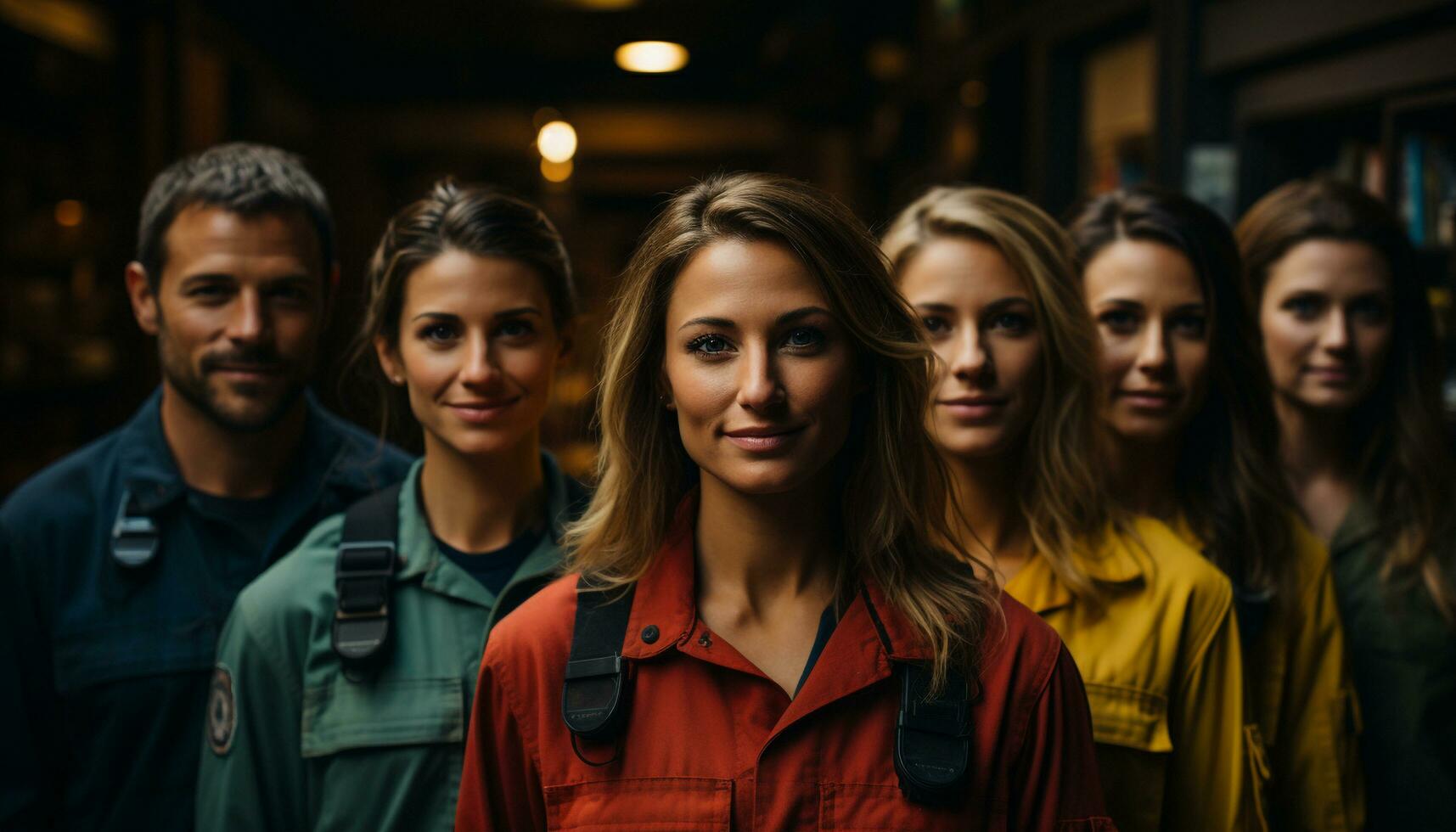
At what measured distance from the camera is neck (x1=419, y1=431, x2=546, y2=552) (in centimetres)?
184

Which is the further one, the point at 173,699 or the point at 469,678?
the point at 173,699

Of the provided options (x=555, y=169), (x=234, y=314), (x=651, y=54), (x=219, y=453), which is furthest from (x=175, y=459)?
(x=555, y=169)

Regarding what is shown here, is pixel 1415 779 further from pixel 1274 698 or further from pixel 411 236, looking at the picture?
pixel 411 236

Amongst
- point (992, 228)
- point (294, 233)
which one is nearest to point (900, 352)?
point (992, 228)

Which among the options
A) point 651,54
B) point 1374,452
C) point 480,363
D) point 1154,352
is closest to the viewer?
point 480,363

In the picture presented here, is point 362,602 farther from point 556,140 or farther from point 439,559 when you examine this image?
point 556,140

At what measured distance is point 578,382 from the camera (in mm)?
7004

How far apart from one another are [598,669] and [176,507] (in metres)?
1.03

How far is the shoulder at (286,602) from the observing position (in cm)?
170

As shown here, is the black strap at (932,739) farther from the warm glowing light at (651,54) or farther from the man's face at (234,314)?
the warm glowing light at (651,54)

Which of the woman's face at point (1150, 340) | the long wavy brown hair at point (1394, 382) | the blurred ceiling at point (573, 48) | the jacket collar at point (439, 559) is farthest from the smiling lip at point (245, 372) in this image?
the blurred ceiling at point (573, 48)

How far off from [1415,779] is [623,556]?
1545mm

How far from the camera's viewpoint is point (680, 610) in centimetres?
141

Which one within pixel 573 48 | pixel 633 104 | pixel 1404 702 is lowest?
pixel 1404 702
